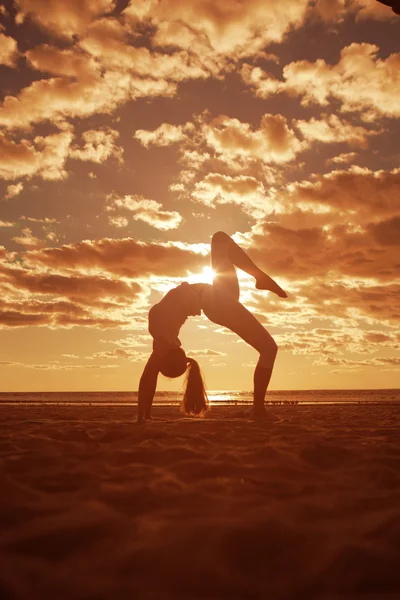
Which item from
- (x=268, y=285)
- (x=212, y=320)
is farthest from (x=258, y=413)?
(x=268, y=285)

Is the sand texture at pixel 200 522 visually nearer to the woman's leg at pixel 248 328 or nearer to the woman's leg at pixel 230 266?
the woman's leg at pixel 248 328

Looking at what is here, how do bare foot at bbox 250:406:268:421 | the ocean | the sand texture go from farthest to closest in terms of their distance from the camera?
the ocean → bare foot at bbox 250:406:268:421 → the sand texture

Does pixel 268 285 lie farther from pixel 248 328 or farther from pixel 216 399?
pixel 216 399

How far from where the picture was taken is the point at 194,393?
677 centimetres

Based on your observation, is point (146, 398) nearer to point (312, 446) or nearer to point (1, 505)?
point (312, 446)

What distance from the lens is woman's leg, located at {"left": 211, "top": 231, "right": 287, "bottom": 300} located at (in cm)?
660

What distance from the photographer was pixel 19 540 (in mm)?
1861

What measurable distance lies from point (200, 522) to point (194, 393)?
4.75 m

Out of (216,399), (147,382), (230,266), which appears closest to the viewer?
(147,382)

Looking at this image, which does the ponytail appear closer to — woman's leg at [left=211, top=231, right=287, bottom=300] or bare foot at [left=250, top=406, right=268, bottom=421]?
bare foot at [left=250, top=406, right=268, bottom=421]

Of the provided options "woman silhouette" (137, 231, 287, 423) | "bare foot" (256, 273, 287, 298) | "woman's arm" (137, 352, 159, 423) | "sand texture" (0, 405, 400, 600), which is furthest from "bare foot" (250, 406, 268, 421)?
"sand texture" (0, 405, 400, 600)

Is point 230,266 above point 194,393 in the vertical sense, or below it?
above

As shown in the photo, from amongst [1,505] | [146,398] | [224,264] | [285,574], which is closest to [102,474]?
[1,505]

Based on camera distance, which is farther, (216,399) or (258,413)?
(216,399)
